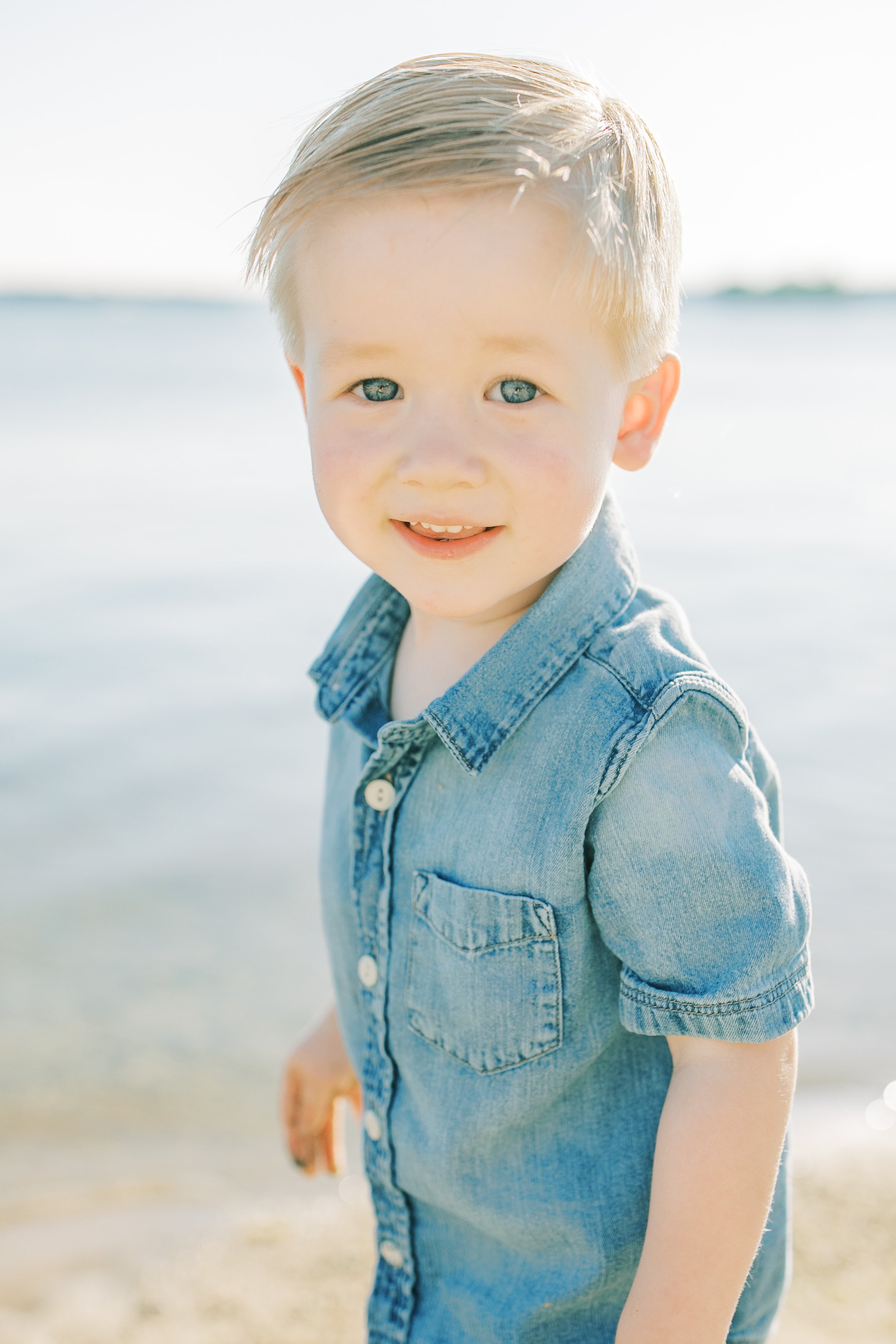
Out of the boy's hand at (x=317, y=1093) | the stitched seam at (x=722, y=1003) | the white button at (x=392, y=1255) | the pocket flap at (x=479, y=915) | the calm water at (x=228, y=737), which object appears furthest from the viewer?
the calm water at (x=228, y=737)

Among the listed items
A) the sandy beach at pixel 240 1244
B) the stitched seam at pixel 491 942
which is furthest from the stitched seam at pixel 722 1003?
the sandy beach at pixel 240 1244

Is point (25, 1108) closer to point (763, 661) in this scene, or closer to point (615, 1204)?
point (615, 1204)

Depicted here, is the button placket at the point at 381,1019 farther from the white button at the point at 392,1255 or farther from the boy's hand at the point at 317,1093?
the boy's hand at the point at 317,1093

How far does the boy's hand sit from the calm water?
1.04 m

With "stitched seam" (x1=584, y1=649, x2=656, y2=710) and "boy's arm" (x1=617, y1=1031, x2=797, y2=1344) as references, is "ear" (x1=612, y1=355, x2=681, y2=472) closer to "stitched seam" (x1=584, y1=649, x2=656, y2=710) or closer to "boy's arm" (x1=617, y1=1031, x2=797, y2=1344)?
"stitched seam" (x1=584, y1=649, x2=656, y2=710)

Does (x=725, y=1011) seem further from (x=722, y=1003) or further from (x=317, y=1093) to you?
(x=317, y=1093)

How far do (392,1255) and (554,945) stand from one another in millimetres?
535

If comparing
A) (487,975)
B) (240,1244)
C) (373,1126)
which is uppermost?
(487,975)

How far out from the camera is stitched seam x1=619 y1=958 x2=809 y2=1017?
3.51 ft

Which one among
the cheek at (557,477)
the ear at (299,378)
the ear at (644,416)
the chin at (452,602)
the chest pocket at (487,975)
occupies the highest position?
the ear at (299,378)

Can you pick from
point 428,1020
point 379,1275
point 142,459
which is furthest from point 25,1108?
point 142,459

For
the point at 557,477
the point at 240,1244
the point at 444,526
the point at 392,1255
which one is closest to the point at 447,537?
the point at 444,526

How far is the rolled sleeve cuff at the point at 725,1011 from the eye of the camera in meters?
1.07

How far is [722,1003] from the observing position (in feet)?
3.51
